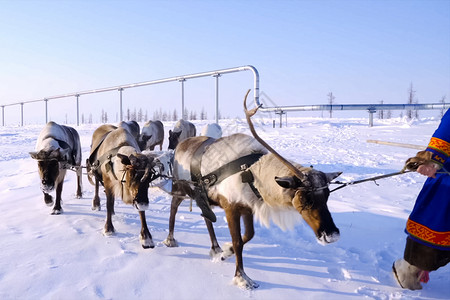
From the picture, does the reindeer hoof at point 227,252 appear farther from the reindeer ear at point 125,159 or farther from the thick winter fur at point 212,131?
the thick winter fur at point 212,131

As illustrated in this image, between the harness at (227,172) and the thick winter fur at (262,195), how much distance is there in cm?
5

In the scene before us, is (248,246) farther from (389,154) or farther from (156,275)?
(389,154)

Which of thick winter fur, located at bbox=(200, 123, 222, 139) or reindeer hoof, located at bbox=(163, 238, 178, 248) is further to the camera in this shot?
thick winter fur, located at bbox=(200, 123, 222, 139)

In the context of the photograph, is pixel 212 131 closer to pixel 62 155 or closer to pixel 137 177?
pixel 62 155

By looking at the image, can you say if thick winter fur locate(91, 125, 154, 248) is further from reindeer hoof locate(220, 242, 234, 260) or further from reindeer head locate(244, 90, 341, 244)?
reindeer head locate(244, 90, 341, 244)

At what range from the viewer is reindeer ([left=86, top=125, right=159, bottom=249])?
402 centimetres

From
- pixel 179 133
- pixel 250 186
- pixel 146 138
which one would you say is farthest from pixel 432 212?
pixel 146 138

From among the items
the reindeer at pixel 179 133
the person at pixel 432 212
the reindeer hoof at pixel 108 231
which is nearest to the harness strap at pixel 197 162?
the reindeer hoof at pixel 108 231

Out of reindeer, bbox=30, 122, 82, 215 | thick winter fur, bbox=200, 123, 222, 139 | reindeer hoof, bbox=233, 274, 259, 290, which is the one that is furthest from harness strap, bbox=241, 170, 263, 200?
thick winter fur, bbox=200, 123, 222, 139

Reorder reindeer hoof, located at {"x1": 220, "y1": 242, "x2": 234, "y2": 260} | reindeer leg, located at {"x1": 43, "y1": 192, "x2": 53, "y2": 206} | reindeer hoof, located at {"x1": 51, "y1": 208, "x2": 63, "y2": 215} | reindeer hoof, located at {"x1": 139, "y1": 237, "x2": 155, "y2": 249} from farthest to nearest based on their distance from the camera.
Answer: reindeer leg, located at {"x1": 43, "y1": 192, "x2": 53, "y2": 206}, reindeer hoof, located at {"x1": 51, "y1": 208, "x2": 63, "y2": 215}, reindeer hoof, located at {"x1": 139, "y1": 237, "x2": 155, "y2": 249}, reindeer hoof, located at {"x1": 220, "y1": 242, "x2": 234, "y2": 260}

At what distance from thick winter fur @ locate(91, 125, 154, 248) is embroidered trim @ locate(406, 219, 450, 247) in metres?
2.96

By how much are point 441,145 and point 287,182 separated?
52.0 inches

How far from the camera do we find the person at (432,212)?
264cm

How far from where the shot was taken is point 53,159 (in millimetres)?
5484
